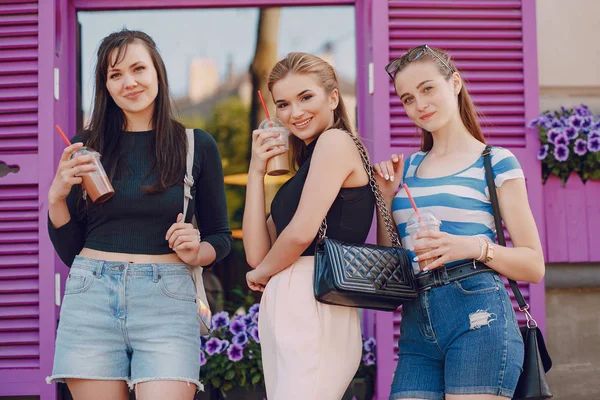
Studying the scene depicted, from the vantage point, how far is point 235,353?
144 inches

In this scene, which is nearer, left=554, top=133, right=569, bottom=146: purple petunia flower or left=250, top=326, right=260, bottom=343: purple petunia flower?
left=554, top=133, right=569, bottom=146: purple petunia flower

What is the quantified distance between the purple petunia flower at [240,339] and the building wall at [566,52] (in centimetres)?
185

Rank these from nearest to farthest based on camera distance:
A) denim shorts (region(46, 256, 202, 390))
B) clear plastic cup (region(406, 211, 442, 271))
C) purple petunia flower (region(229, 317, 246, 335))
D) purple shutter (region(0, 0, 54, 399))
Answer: clear plastic cup (region(406, 211, 442, 271)) → denim shorts (region(46, 256, 202, 390)) → purple shutter (region(0, 0, 54, 399)) → purple petunia flower (region(229, 317, 246, 335))

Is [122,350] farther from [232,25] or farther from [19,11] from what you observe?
[232,25]

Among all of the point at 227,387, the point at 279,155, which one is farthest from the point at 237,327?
the point at 279,155

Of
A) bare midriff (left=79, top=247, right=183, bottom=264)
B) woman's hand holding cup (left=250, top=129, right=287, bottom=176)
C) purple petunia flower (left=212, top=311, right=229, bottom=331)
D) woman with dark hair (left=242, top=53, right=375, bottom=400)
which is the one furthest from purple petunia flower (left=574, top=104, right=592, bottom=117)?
bare midriff (left=79, top=247, right=183, bottom=264)

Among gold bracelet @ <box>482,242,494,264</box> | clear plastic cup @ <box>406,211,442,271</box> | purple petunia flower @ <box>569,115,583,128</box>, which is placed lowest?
gold bracelet @ <box>482,242,494,264</box>

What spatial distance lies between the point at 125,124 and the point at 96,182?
1.05 ft

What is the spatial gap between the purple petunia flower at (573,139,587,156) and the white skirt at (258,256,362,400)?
1.76 m

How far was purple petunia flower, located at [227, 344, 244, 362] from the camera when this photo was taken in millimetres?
3650

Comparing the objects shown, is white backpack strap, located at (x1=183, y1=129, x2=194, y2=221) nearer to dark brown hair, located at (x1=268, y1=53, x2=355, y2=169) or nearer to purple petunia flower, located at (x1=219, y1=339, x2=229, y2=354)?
dark brown hair, located at (x1=268, y1=53, x2=355, y2=169)

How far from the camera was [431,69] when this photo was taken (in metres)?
2.36

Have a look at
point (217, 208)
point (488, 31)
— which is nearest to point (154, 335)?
point (217, 208)

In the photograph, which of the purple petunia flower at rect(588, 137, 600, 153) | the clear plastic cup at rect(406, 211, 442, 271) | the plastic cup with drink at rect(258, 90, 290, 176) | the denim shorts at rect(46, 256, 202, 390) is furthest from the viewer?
the purple petunia flower at rect(588, 137, 600, 153)
